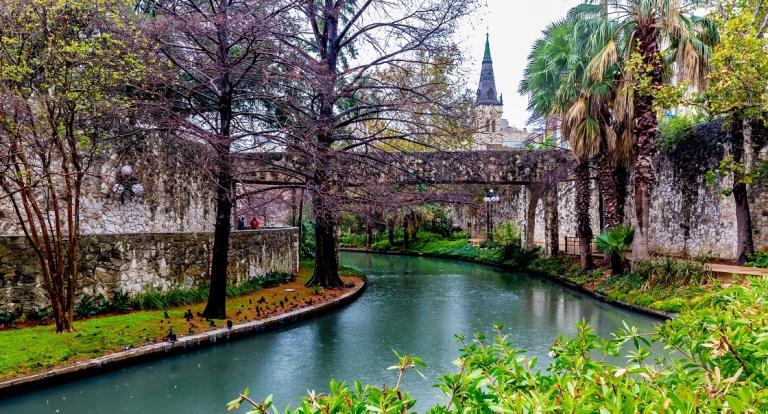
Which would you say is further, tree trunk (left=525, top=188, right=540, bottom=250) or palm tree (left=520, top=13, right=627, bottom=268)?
tree trunk (left=525, top=188, right=540, bottom=250)

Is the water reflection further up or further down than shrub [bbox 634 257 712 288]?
further down

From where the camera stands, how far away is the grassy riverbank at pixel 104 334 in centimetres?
654

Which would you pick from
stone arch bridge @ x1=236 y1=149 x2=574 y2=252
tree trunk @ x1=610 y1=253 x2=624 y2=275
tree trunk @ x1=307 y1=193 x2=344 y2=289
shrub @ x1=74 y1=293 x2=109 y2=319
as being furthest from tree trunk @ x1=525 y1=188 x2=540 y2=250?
shrub @ x1=74 y1=293 x2=109 y2=319

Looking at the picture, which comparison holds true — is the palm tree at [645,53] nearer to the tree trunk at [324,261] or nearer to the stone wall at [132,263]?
the tree trunk at [324,261]

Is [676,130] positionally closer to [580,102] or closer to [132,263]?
[580,102]

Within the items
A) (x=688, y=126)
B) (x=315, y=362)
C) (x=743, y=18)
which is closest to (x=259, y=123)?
(x=315, y=362)

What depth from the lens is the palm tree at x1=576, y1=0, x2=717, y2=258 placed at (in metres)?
11.6

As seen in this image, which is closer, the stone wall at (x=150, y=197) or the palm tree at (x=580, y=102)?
the stone wall at (x=150, y=197)

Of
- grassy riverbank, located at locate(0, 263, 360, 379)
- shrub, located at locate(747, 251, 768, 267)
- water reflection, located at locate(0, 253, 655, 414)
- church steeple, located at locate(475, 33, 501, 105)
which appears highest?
church steeple, located at locate(475, 33, 501, 105)

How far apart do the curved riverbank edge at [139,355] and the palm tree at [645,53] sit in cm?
877

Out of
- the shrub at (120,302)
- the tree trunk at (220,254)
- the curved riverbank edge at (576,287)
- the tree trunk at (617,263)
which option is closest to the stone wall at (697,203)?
the tree trunk at (617,263)

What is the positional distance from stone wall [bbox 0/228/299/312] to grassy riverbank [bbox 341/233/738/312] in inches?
359

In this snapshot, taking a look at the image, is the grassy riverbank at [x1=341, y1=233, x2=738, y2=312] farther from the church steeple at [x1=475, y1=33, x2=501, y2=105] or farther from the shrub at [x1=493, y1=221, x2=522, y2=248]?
the church steeple at [x1=475, y1=33, x2=501, y2=105]

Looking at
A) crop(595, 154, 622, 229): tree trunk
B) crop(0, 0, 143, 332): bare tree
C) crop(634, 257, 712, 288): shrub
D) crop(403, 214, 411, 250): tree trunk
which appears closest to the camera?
crop(0, 0, 143, 332): bare tree
